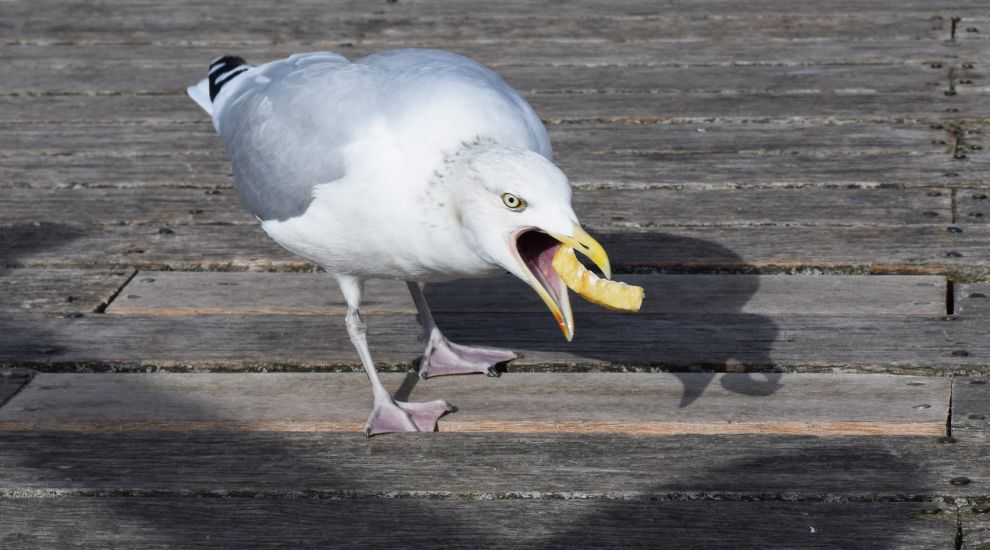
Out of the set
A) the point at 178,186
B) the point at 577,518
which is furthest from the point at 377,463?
the point at 178,186

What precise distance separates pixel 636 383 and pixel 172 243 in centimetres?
179

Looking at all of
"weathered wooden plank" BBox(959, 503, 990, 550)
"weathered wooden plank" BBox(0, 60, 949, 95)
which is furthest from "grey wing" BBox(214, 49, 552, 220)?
"weathered wooden plank" BBox(0, 60, 949, 95)

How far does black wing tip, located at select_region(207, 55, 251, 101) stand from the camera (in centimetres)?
418

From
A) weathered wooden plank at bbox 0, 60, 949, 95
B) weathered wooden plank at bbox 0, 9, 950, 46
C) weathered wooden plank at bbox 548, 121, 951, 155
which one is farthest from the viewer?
weathered wooden plank at bbox 0, 9, 950, 46

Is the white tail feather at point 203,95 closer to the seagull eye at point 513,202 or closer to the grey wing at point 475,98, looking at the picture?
the grey wing at point 475,98

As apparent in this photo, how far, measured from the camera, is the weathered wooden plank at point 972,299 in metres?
3.86

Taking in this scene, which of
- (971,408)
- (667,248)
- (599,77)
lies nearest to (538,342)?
(667,248)

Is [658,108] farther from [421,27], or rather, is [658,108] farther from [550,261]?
[550,261]

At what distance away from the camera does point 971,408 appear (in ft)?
11.0

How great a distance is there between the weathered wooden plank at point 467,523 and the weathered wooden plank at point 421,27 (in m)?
3.63

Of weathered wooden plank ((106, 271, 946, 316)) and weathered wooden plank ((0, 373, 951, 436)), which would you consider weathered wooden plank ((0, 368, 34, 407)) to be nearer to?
weathered wooden plank ((0, 373, 951, 436))

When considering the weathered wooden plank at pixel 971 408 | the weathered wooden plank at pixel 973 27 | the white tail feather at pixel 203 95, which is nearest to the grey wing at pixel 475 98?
the white tail feather at pixel 203 95

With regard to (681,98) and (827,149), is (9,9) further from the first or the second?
(827,149)

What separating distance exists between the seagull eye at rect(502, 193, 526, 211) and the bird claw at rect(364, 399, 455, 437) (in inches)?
28.9
